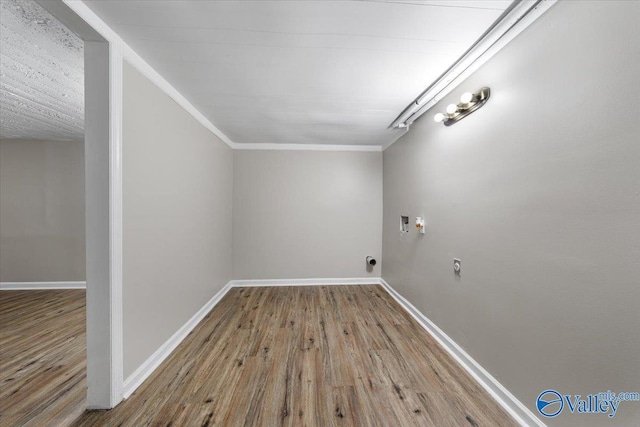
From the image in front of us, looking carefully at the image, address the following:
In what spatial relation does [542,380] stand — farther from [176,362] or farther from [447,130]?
[176,362]

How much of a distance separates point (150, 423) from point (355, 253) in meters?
3.01

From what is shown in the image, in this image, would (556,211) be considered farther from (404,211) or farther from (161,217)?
(161,217)

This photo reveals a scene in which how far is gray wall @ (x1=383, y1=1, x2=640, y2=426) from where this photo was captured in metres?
A: 0.86

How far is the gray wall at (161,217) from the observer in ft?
4.97

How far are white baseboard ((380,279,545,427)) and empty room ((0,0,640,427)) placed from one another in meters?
0.01

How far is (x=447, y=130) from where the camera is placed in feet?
6.46

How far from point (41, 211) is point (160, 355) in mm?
3590

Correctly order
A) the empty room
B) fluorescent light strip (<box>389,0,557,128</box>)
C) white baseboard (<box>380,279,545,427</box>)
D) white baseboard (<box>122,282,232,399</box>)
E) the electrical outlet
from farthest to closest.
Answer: the electrical outlet, white baseboard (<box>122,282,232,399</box>), white baseboard (<box>380,279,545,427</box>), fluorescent light strip (<box>389,0,557,128</box>), the empty room

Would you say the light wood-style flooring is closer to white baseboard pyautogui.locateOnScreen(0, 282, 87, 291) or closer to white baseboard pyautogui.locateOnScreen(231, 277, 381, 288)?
white baseboard pyautogui.locateOnScreen(231, 277, 381, 288)

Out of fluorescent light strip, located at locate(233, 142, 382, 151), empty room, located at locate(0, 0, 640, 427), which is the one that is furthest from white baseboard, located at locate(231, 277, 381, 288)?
fluorescent light strip, located at locate(233, 142, 382, 151)

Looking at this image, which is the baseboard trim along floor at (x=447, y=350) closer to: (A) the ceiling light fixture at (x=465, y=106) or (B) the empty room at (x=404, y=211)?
(B) the empty room at (x=404, y=211)

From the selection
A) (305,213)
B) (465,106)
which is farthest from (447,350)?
(305,213)

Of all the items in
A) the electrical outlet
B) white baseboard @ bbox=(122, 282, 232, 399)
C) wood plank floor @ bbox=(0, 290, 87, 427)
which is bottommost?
wood plank floor @ bbox=(0, 290, 87, 427)

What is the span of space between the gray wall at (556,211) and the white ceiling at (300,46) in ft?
1.37
